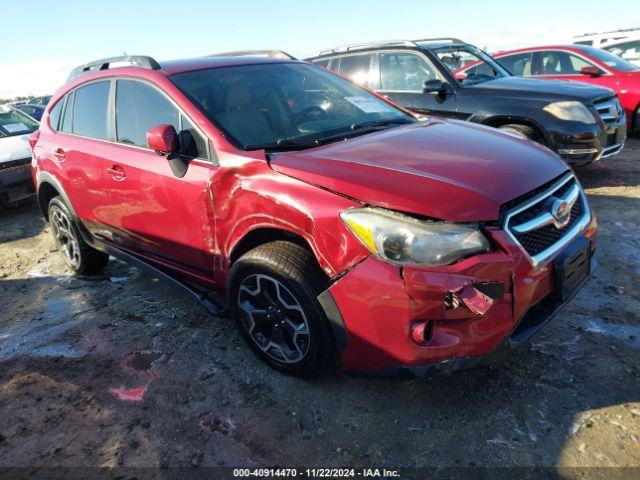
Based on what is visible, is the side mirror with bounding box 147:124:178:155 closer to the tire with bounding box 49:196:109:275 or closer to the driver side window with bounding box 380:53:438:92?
the tire with bounding box 49:196:109:275

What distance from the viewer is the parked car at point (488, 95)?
5363mm

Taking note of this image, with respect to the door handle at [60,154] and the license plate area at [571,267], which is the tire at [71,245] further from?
the license plate area at [571,267]

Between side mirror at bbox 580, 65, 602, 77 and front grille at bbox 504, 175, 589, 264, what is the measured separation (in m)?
6.50

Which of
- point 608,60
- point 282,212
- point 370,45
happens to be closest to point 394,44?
point 370,45

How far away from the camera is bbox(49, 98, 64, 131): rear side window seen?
167 inches

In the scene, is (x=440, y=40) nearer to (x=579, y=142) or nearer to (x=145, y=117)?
(x=579, y=142)

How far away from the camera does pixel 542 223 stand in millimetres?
2230

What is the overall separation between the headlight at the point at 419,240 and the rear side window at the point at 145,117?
124cm

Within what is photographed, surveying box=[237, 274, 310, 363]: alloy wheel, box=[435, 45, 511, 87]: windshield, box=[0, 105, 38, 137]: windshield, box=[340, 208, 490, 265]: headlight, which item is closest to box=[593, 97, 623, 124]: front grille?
box=[435, 45, 511, 87]: windshield

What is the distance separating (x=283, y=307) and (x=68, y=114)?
287cm

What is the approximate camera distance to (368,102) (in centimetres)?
348

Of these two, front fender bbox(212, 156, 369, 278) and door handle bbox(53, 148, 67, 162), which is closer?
front fender bbox(212, 156, 369, 278)

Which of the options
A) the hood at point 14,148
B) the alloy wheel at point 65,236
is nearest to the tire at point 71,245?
the alloy wheel at point 65,236

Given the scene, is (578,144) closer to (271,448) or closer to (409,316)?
(409,316)
